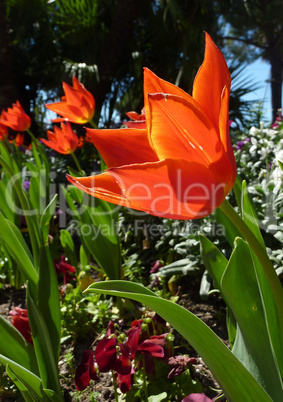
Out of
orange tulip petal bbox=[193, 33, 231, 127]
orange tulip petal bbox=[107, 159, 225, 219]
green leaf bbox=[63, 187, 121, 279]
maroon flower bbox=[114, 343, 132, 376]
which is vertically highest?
orange tulip petal bbox=[193, 33, 231, 127]

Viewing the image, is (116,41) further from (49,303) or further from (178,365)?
(178,365)

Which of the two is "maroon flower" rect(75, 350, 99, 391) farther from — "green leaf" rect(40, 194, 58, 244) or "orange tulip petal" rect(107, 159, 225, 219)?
"orange tulip petal" rect(107, 159, 225, 219)

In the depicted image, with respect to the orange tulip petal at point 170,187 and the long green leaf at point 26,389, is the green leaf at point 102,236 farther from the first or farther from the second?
the orange tulip petal at point 170,187

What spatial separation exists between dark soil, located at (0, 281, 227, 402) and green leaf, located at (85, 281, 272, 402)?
0.40 metres

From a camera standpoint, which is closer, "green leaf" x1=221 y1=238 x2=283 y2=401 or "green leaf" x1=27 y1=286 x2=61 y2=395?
"green leaf" x1=221 y1=238 x2=283 y2=401

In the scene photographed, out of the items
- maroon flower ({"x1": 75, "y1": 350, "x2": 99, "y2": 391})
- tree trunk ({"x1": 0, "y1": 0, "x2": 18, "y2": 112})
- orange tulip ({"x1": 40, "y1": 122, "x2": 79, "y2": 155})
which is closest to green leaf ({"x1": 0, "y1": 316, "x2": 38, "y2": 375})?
maroon flower ({"x1": 75, "y1": 350, "x2": 99, "y2": 391})

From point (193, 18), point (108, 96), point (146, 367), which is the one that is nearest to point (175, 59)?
point (193, 18)

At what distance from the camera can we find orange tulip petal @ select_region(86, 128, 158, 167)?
1.51 feet

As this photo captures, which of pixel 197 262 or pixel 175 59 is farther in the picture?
pixel 175 59

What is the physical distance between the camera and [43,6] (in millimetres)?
8461

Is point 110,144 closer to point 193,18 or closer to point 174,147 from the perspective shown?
point 174,147

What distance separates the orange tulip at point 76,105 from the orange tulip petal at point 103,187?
110 centimetres

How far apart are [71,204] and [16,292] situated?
0.53 metres

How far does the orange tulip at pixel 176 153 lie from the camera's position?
1.28 feet
